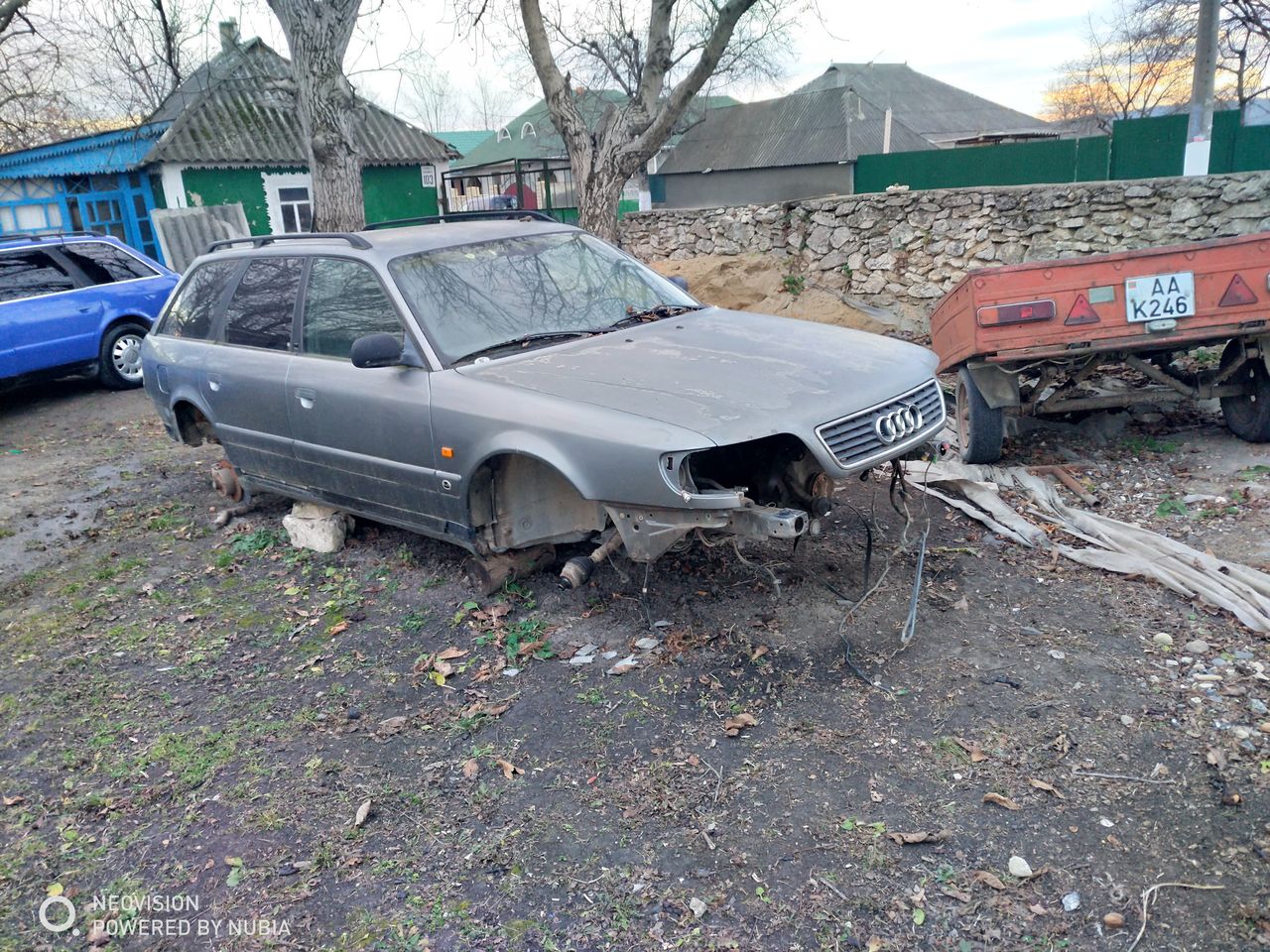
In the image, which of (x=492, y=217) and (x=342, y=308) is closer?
(x=342, y=308)

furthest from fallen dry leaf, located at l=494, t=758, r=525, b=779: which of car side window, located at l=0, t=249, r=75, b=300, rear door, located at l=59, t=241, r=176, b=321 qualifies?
rear door, located at l=59, t=241, r=176, b=321

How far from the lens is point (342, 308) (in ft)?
16.4

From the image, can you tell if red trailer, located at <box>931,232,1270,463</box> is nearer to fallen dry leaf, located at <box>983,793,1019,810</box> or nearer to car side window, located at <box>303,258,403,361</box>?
fallen dry leaf, located at <box>983,793,1019,810</box>

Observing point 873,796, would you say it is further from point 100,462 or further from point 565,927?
point 100,462

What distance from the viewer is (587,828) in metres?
3.19

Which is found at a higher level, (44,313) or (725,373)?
(44,313)

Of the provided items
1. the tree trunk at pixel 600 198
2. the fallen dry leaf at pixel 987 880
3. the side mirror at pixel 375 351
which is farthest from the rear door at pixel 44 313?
the fallen dry leaf at pixel 987 880

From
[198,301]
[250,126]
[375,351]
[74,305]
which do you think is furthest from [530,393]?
[250,126]

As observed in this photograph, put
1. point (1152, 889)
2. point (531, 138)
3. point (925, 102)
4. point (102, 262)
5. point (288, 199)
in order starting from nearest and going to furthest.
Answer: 1. point (1152, 889)
2. point (102, 262)
3. point (288, 199)
4. point (925, 102)
5. point (531, 138)

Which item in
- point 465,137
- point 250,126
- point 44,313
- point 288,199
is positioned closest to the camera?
point 44,313

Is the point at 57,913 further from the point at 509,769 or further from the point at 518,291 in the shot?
the point at 518,291

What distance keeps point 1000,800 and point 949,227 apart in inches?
355

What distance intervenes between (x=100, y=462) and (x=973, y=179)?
14.2 metres

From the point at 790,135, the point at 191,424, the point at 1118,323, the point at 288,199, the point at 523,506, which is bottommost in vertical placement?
the point at 523,506
